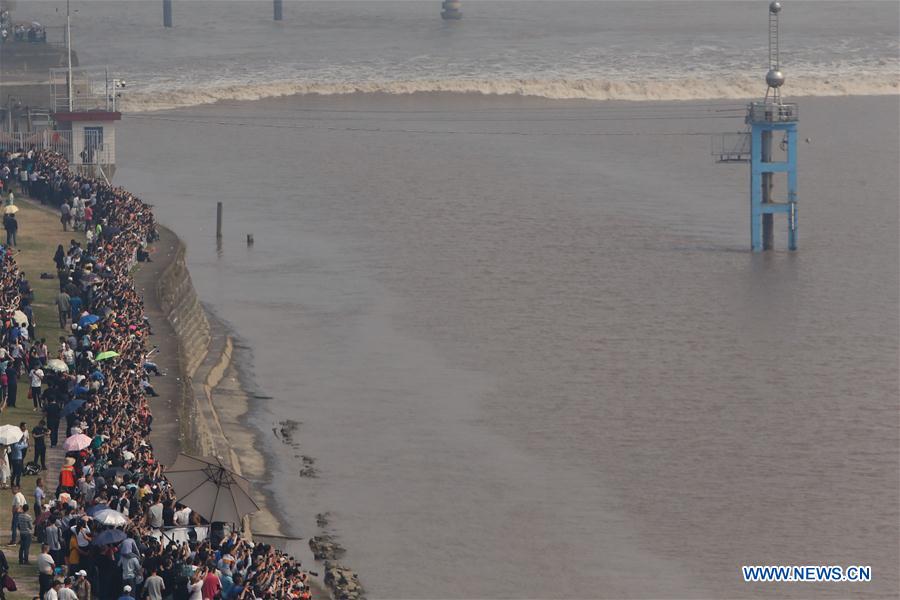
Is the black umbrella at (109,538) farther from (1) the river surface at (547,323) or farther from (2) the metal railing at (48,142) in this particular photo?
(2) the metal railing at (48,142)

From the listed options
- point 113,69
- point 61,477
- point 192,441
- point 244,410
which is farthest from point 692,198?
point 113,69

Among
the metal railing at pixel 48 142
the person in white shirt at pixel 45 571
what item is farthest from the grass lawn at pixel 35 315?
the metal railing at pixel 48 142

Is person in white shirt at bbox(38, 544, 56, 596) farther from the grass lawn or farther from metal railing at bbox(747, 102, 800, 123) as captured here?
metal railing at bbox(747, 102, 800, 123)

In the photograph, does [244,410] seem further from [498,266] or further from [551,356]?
[498,266]

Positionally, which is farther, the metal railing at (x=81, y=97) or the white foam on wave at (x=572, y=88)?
the white foam on wave at (x=572, y=88)

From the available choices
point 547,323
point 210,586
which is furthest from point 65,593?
point 547,323

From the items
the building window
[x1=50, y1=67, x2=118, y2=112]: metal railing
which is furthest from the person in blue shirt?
[x1=50, y1=67, x2=118, y2=112]: metal railing
